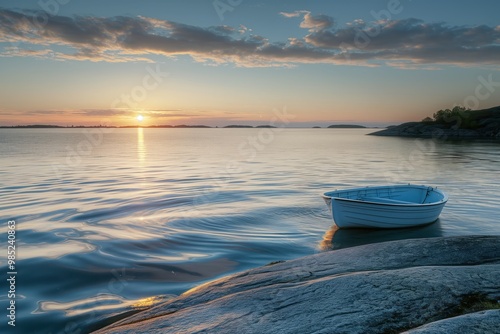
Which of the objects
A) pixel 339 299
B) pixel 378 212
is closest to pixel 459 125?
pixel 378 212

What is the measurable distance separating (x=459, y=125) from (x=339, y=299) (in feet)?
492

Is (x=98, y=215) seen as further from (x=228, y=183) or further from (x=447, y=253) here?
(x=447, y=253)

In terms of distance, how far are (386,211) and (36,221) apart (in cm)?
1656

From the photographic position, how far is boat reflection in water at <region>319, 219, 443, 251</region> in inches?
628

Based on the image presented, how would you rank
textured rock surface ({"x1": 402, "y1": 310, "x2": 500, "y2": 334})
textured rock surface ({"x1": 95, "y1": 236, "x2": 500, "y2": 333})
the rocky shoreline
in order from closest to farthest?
1. textured rock surface ({"x1": 402, "y1": 310, "x2": 500, "y2": 334})
2. textured rock surface ({"x1": 95, "y1": 236, "x2": 500, "y2": 333})
3. the rocky shoreline

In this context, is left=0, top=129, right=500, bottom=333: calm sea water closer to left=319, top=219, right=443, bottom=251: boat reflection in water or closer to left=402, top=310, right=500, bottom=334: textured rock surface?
left=319, top=219, right=443, bottom=251: boat reflection in water

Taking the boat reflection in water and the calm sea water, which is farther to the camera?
the boat reflection in water

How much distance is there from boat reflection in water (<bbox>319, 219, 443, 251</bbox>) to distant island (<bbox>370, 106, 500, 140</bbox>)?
124m

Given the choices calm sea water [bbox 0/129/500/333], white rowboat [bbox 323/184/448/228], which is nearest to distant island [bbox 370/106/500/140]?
calm sea water [bbox 0/129/500/333]

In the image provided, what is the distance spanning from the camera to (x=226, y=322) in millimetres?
5977

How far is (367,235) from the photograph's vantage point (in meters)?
16.8

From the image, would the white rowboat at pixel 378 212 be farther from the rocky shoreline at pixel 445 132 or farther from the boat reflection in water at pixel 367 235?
the rocky shoreline at pixel 445 132

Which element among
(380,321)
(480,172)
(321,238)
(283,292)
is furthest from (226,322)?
(480,172)

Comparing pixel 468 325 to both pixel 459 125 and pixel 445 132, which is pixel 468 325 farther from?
pixel 459 125
